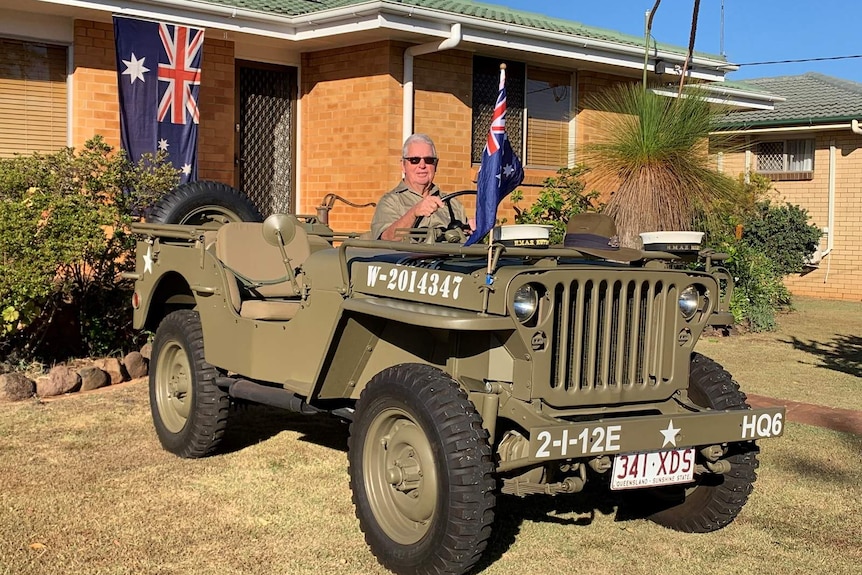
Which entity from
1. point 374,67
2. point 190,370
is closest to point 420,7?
point 374,67

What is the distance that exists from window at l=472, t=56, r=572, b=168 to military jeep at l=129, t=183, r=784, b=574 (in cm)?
820

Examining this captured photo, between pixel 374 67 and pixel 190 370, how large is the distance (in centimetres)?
699

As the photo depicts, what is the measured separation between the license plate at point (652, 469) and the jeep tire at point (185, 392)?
2696 mm

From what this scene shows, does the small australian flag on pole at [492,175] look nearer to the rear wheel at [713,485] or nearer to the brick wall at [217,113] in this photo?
the rear wheel at [713,485]

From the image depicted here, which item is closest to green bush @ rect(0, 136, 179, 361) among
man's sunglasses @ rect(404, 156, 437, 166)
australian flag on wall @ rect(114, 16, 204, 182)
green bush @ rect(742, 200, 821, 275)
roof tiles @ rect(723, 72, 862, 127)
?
australian flag on wall @ rect(114, 16, 204, 182)

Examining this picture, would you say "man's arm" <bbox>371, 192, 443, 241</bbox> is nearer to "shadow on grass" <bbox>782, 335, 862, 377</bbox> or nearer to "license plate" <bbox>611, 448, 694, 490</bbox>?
"license plate" <bbox>611, 448, 694, 490</bbox>

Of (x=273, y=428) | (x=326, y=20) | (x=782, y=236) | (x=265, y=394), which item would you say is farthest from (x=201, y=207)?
(x=782, y=236)

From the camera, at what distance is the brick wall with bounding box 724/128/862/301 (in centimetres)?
1884

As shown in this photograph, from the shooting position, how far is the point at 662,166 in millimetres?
11414

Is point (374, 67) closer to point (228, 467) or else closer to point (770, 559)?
point (228, 467)

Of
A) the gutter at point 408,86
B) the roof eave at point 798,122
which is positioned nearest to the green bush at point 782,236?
the roof eave at point 798,122

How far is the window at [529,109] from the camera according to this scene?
13289 millimetres

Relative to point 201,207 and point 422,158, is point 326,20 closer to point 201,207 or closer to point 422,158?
point 201,207

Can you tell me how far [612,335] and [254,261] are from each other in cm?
276
